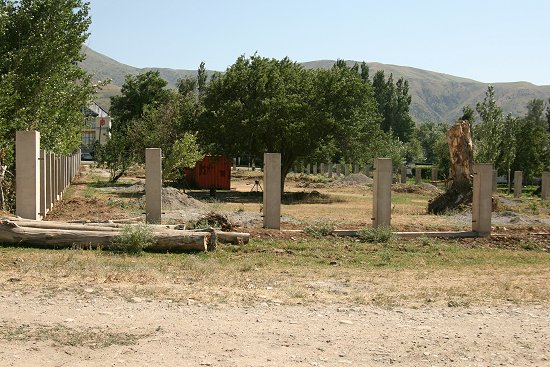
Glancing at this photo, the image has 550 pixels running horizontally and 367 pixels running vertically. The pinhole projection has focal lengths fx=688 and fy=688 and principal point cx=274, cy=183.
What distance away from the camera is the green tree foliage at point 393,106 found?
342 ft

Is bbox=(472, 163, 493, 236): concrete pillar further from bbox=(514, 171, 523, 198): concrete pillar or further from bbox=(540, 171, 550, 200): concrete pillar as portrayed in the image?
bbox=(514, 171, 523, 198): concrete pillar

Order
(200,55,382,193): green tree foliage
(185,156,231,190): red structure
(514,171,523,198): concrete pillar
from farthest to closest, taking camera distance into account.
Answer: (514,171,523,198): concrete pillar < (185,156,231,190): red structure < (200,55,382,193): green tree foliage

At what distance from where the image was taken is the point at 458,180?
2742cm

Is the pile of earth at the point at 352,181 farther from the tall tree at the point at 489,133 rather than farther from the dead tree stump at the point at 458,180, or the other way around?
the dead tree stump at the point at 458,180

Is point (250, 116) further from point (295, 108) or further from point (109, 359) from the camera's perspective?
point (109, 359)

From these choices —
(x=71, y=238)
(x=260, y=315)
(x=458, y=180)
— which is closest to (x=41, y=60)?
(x=71, y=238)

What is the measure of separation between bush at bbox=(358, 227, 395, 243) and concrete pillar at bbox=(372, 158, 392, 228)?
3.62 ft

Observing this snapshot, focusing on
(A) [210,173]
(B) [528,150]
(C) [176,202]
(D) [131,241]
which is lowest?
(C) [176,202]

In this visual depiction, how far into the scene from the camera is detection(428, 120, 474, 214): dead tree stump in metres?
27.0

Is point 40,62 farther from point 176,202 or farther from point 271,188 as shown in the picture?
point 271,188

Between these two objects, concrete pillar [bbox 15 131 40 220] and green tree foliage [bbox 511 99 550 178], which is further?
green tree foliage [bbox 511 99 550 178]

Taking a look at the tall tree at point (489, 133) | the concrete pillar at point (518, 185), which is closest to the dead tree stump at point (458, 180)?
the concrete pillar at point (518, 185)

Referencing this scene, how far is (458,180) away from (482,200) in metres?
10.6

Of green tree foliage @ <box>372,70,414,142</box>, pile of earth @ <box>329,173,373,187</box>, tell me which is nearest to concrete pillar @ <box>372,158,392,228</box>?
pile of earth @ <box>329,173,373,187</box>
